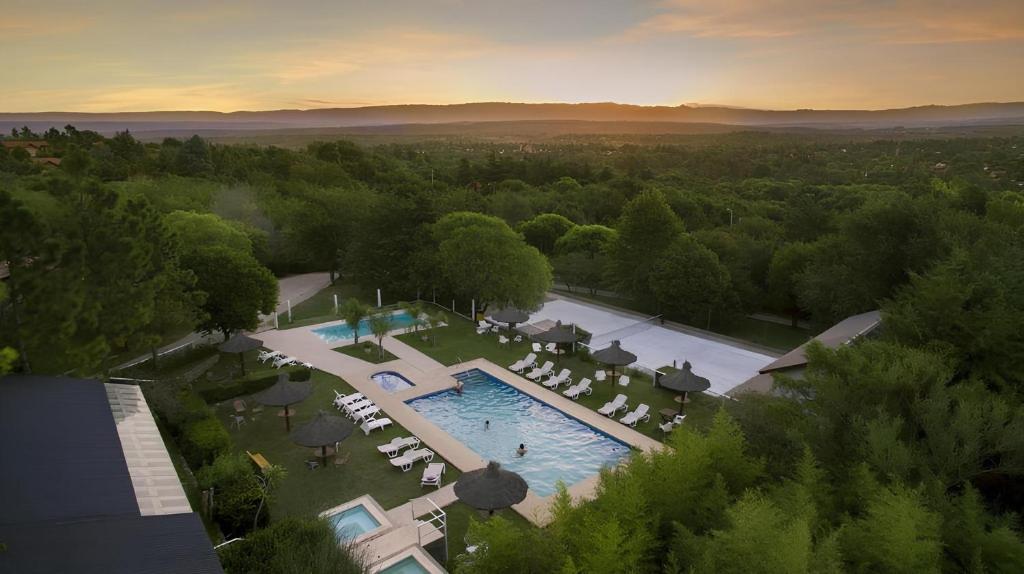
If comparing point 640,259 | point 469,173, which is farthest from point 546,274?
point 469,173

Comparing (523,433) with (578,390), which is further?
(578,390)

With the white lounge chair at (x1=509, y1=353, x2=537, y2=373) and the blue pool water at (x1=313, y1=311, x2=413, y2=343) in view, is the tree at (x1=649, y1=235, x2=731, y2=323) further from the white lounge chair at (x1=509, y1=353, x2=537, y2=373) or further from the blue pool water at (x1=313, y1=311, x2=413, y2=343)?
the blue pool water at (x1=313, y1=311, x2=413, y2=343)

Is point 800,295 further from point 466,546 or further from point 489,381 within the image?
point 466,546

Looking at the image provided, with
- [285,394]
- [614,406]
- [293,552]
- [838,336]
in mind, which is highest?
[293,552]

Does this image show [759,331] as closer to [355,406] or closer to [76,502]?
[355,406]

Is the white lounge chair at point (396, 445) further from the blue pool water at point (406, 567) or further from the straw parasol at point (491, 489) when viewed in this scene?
the blue pool water at point (406, 567)

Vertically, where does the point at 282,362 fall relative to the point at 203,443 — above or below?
below

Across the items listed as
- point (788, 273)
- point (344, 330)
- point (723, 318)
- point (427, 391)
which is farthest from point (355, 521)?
point (788, 273)
